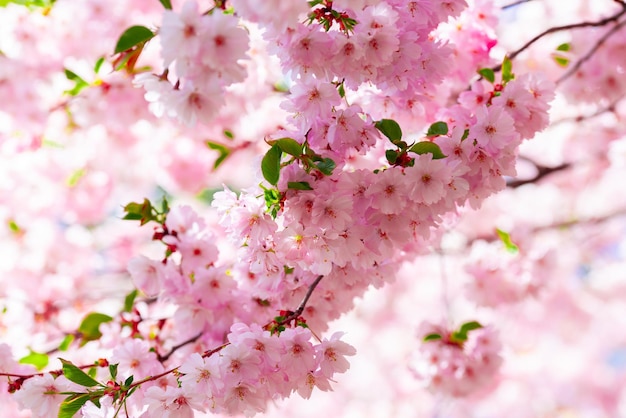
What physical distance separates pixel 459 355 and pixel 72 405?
1.30m

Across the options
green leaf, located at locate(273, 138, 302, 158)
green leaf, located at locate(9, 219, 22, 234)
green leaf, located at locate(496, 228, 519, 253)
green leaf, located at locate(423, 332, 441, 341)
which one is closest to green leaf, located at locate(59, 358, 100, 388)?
green leaf, located at locate(273, 138, 302, 158)

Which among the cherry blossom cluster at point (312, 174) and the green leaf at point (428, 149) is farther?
the green leaf at point (428, 149)

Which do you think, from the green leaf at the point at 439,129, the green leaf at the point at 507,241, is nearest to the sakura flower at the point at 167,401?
the green leaf at the point at 439,129

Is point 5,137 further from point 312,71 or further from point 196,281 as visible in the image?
point 312,71

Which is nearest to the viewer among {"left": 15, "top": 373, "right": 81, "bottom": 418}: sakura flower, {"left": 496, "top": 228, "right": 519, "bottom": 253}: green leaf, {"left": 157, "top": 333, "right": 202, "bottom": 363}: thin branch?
{"left": 15, "top": 373, "right": 81, "bottom": 418}: sakura flower

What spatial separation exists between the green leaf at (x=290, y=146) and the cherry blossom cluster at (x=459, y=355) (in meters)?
1.09

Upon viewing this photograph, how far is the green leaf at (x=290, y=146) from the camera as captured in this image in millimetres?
1320

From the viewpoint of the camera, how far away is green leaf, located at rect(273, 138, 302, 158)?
1.32 meters

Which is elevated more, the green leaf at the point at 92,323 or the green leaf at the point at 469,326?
the green leaf at the point at 92,323

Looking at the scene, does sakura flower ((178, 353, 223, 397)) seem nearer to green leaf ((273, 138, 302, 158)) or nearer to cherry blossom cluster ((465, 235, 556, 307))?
green leaf ((273, 138, 302, 158))

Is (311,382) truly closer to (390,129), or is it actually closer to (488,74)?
(390,129)

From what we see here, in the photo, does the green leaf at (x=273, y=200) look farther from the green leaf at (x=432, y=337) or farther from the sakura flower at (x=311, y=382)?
the green leaf at (x=432, y=337)

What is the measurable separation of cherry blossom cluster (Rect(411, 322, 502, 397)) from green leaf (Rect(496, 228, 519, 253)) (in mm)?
373

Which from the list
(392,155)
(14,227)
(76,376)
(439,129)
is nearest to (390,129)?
(392,155)
